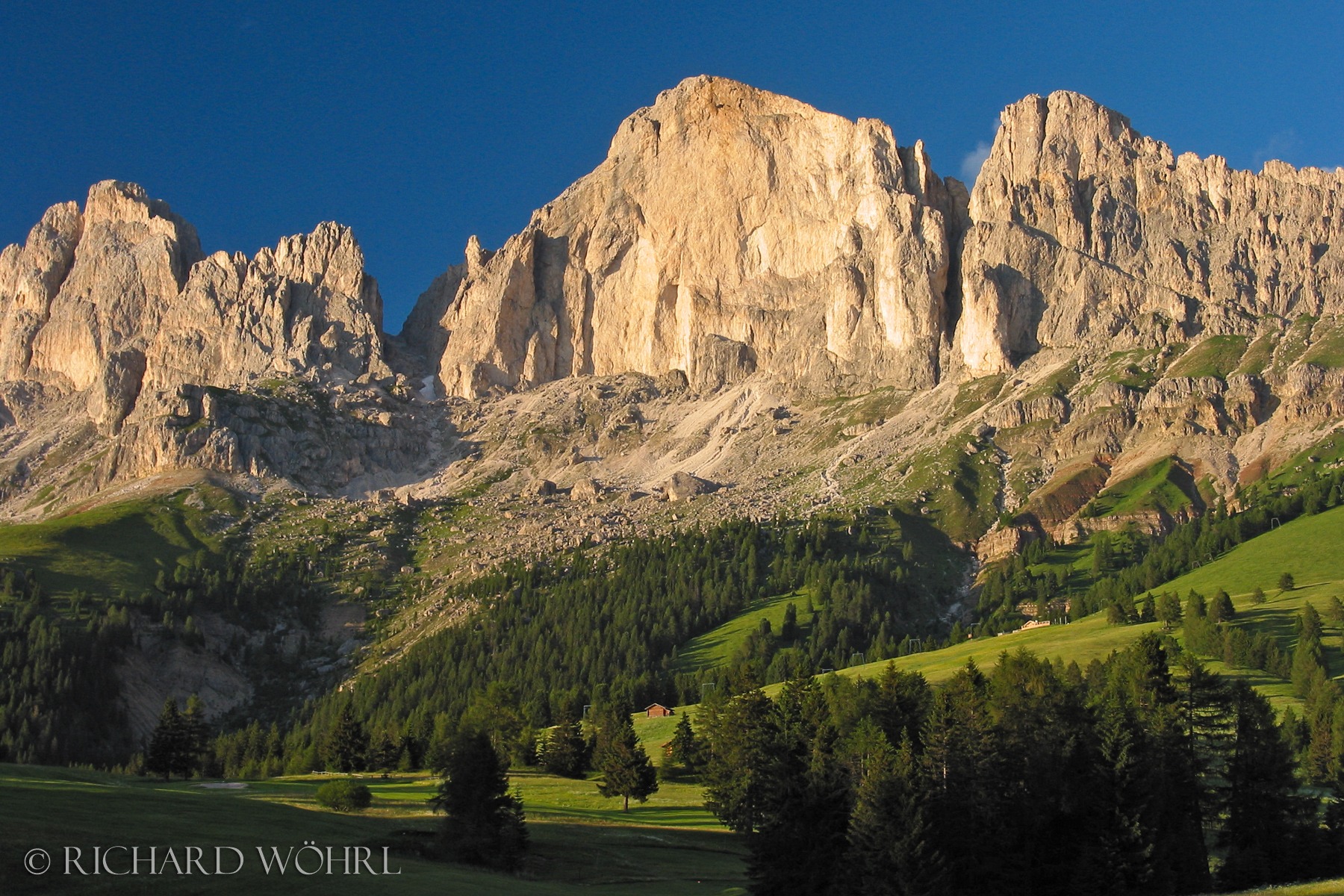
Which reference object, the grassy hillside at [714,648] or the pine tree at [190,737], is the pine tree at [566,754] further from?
the grassy hillside at [714,648]

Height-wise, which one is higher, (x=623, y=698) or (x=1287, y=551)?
(x=1287, y=551)

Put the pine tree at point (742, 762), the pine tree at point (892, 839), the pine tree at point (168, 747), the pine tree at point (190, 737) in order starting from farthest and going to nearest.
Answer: the pine tree at point (190, 737) < the pine tree at point (168, 747) < the pine tree at point (742, 762) < the pine tree at point (892, 839)

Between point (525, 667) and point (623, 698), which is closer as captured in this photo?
point (623, 698)

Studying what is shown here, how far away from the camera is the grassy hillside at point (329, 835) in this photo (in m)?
46.1

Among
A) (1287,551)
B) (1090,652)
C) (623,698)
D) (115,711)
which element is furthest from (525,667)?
(1287,551)

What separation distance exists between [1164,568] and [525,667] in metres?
99.6

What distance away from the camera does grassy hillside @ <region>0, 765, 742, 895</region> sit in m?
46.1

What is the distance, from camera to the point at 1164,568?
632 ft

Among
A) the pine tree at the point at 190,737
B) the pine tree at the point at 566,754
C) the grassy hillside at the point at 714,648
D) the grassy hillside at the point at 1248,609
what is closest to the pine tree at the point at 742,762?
the pine tree at the point at 566,754

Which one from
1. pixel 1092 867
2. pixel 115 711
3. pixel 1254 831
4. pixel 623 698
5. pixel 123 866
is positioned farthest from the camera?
pixel 115 711

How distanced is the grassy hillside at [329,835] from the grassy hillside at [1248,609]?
4342 centimetres

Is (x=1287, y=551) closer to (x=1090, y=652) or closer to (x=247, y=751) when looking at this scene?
(x=1090, y=652)

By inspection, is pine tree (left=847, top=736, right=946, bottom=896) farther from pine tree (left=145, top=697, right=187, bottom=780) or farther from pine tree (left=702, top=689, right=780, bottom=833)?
pine tree (left=145, top=697, right=187, bottom=780)

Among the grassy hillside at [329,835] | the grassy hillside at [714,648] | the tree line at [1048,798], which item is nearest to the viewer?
the grassy hillside at [329,835]
